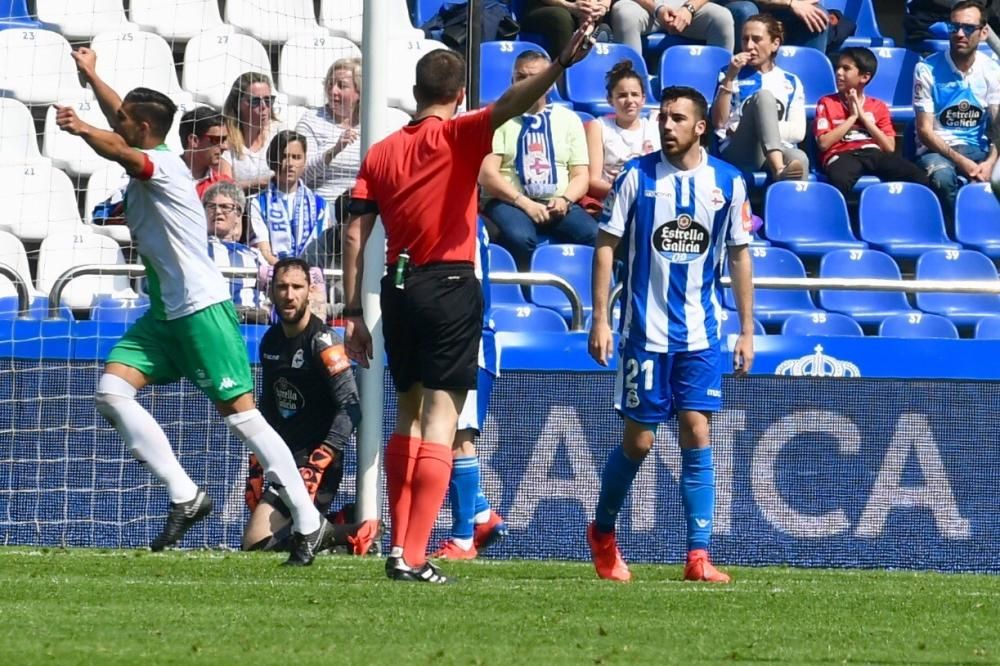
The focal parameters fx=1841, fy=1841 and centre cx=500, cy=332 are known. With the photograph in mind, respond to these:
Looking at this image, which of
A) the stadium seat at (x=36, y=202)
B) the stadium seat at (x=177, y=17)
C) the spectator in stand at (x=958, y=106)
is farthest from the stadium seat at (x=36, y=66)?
the spectator in stand at (x=958, y=106)

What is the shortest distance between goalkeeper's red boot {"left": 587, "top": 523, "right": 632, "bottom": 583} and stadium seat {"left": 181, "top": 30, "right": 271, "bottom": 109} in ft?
14.9

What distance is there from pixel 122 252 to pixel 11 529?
1991mm

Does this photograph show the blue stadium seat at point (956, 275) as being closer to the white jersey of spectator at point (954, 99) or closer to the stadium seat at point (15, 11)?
the white jersey of spectator at point (954, 99)

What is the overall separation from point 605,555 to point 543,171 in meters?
4.41

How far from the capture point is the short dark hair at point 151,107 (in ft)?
25.3

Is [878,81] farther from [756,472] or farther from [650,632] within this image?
[650,632]

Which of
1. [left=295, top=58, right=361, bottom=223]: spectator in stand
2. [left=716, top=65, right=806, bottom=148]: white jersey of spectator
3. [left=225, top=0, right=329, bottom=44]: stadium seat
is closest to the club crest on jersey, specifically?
[left=295, top=58, right=361, bottom=223]: spectator in stand

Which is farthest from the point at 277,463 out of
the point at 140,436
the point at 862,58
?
the point at 862,58

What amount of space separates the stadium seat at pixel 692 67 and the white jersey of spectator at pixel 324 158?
13.4 ft

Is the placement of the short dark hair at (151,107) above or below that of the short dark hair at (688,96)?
below

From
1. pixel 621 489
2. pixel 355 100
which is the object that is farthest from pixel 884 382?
pixel 355 100

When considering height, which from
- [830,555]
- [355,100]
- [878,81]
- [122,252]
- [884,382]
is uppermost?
[878,81]

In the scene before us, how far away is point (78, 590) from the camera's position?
660 centimetres

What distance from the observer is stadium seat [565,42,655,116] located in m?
13.8
